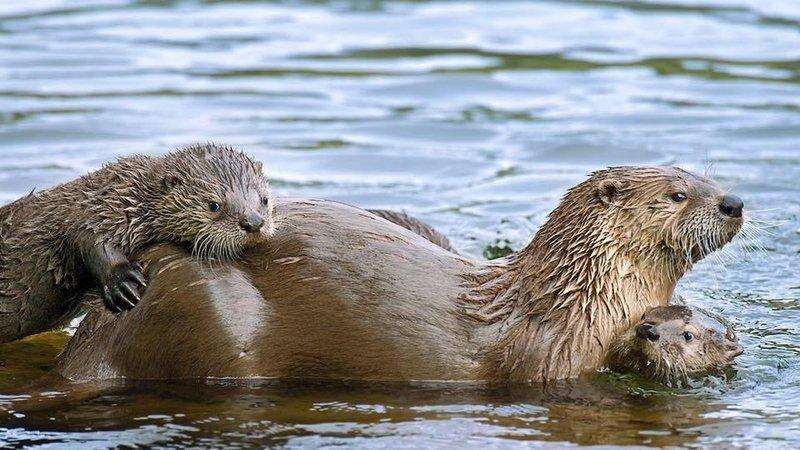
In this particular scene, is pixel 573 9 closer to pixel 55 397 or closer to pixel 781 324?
pixel 781 324

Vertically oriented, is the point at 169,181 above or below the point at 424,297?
above

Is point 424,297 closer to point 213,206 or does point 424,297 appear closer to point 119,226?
point 213,206

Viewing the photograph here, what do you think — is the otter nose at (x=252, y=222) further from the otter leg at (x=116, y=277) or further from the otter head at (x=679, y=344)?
the otter head at (x=679, y=344)

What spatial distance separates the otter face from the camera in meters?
6.96

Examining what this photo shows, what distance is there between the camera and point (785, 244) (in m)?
9.70

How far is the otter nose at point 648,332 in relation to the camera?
22.4ft

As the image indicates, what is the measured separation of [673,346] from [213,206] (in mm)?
2108

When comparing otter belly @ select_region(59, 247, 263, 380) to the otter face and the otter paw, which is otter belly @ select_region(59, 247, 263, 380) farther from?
the otter face

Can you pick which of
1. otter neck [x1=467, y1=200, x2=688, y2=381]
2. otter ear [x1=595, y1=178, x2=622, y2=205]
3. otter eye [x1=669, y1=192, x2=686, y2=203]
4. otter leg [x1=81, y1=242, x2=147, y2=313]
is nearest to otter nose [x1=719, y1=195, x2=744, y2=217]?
otter eye [x1=669, y1=192, x2=686, y2=203]

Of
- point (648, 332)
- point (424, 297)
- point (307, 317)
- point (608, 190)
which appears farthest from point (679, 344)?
point (307, 317)

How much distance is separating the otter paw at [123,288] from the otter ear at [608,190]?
2016 mm

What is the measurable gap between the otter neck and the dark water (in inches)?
6.7

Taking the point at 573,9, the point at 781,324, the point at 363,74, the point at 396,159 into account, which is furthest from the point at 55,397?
the point at 573,9

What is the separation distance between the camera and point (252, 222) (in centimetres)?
676
